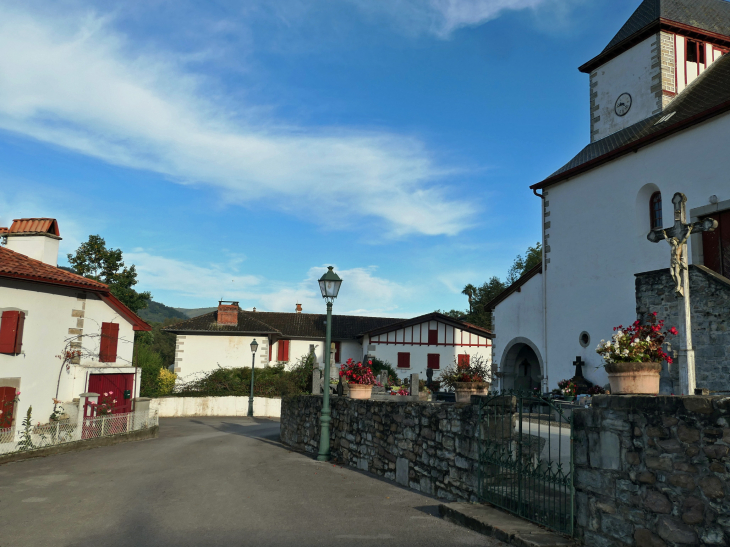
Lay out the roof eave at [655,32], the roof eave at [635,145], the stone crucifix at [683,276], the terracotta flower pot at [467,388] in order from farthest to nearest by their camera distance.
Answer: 1. the roof eave at [655,32]
2. the roof eave at [635,145]
3. the terracotta flower pot at [467,388]
4. the stone crucifix at [683,276]

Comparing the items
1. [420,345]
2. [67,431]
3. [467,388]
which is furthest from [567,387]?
[420,345]

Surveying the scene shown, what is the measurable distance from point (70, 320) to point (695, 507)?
16.8 m

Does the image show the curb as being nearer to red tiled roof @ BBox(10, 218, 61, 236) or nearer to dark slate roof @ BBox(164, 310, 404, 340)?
red tiled roof @ BBox(10, 218, 61, 236)

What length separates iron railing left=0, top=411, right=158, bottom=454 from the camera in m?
13.0

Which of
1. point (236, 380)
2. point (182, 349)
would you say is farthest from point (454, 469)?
point (182, 349)

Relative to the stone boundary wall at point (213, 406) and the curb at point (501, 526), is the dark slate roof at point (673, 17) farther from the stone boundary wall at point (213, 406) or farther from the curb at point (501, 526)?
the stone boundary wall at point (213, 406)

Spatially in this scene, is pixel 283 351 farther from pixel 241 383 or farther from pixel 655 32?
pixel 655 32

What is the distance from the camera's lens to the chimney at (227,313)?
36000 millimetres

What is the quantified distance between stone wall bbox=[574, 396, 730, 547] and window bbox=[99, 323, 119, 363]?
17.0 metres

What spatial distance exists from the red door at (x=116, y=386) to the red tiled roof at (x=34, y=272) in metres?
3.08

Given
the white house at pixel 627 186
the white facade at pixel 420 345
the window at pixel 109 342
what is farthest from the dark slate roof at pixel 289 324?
the white house at pixel 627 186

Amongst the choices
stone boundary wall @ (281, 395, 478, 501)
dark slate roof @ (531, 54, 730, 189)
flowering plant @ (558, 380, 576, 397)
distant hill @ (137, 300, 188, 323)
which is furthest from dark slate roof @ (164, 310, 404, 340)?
distant hill @ (137, 300, 188, 323)

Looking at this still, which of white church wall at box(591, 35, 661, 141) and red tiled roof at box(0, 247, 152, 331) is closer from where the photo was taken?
red tiled roof at box(0, 247, 152, 331)

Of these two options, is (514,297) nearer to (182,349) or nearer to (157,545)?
(157,545)
